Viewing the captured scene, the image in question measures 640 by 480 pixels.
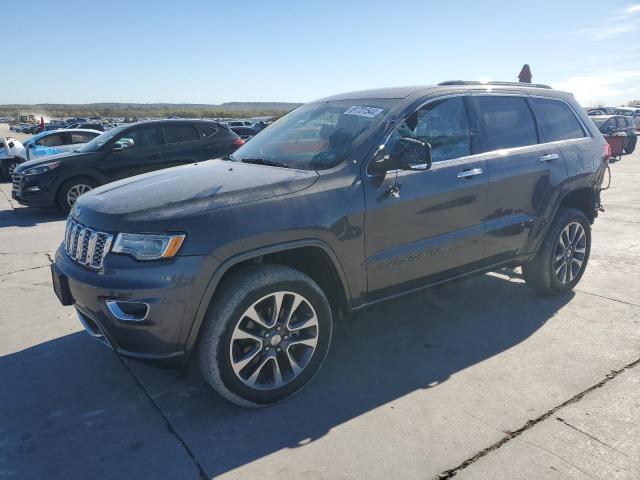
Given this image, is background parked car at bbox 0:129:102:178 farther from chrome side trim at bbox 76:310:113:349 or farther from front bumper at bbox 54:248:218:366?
front bumper at bbox 54:248:218:366

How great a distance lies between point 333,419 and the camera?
115 inches

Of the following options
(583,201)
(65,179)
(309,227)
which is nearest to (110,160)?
(65,179)

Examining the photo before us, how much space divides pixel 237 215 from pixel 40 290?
3.42m

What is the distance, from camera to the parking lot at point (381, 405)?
256 centimetres

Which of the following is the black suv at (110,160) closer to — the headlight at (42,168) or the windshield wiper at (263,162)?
the headlight at (42,168)

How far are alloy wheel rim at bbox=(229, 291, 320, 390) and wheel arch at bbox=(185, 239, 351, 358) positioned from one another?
0.23 m

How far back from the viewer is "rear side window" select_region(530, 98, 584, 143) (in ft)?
14.6

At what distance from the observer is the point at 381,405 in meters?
3.05

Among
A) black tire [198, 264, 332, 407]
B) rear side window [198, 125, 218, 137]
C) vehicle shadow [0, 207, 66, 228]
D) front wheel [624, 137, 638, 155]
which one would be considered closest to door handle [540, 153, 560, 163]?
black tire [198, 264, 332, 407]

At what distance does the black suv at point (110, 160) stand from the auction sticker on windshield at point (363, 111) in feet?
20.6

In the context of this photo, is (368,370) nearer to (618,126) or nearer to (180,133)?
(180,133)

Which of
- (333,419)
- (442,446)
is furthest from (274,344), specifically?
(442,446)

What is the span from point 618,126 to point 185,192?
70.7ft

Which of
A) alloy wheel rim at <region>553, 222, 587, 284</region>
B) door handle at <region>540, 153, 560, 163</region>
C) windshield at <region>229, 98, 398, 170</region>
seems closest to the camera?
windshield at <region>229, 98, 398, 170</region>
